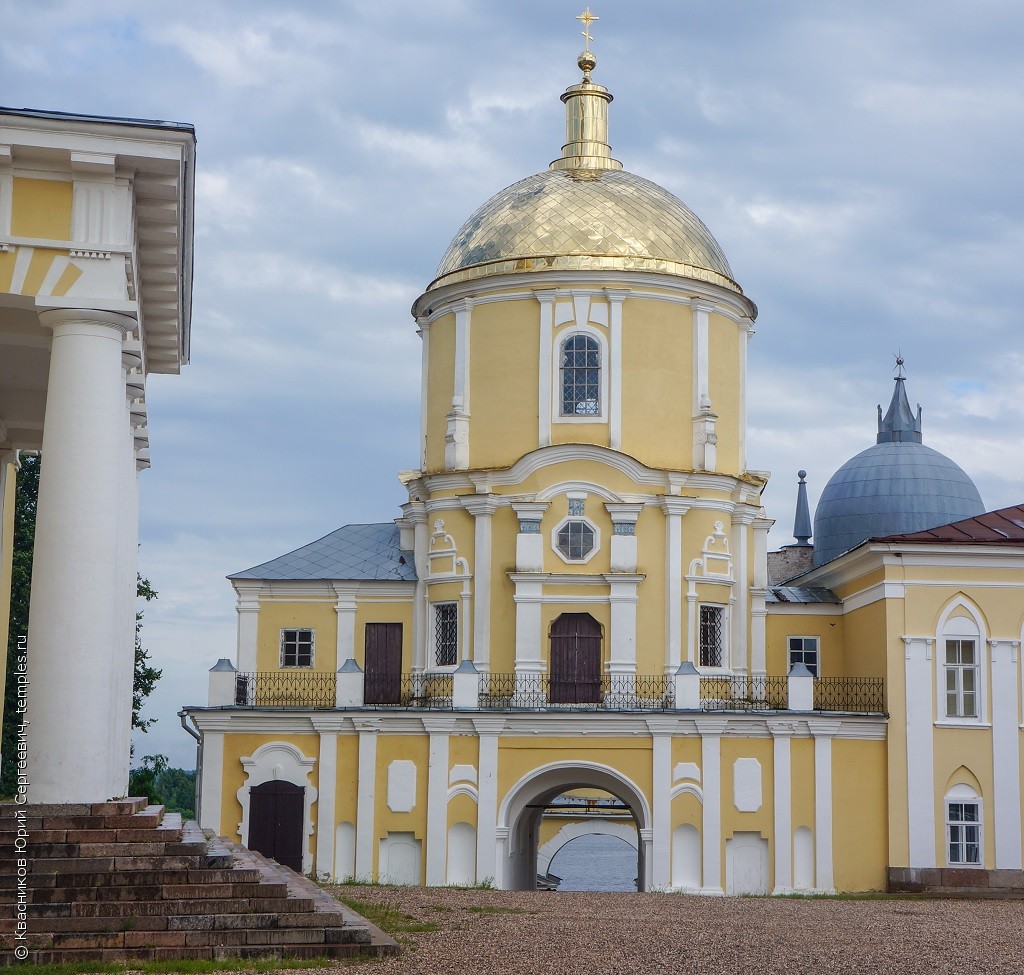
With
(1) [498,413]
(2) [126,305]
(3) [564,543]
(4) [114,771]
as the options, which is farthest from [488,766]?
(2) [126,305]

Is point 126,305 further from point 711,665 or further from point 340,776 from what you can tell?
point 711,665

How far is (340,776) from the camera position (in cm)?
3431

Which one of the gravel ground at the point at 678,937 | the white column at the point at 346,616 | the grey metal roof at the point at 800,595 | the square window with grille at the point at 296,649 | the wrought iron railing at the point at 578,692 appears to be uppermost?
the grey metal roof at the point at 800,595

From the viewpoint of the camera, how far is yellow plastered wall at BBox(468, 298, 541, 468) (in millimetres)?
37656

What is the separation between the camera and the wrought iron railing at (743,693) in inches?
1444

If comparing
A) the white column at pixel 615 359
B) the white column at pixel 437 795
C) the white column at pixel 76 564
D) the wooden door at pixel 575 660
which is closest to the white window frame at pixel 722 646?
the wooden door at pixel 575 660

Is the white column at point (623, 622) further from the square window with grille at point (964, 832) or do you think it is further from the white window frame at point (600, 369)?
the square window with grille at point (964, 832)

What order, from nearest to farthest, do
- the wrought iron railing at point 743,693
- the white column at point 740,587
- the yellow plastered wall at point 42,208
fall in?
the yellow plastered wall at point 42,208, the wrought iron railing at point 743,693, the white column at point 740,587

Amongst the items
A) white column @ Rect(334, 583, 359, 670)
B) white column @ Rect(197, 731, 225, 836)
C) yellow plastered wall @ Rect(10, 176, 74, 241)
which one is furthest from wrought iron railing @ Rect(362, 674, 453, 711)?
yellow plastered wall @ Rect(10, 176, 74, 241)

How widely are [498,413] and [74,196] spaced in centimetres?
2306

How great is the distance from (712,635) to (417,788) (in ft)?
26.6

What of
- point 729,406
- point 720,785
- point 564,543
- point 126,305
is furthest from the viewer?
point 729,406

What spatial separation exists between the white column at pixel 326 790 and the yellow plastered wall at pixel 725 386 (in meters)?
11.3

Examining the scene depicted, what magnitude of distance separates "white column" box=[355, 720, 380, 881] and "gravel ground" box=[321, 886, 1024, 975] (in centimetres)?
830
